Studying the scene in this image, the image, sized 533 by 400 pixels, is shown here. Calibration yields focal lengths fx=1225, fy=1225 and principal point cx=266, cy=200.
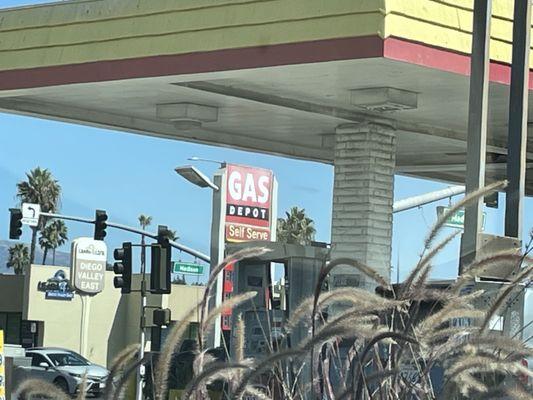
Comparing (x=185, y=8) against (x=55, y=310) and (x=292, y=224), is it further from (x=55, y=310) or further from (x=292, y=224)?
(x=292, y=224)

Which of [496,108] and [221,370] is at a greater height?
[496,108]

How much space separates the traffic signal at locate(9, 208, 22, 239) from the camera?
39.5 meters

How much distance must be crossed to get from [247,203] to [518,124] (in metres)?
25.4

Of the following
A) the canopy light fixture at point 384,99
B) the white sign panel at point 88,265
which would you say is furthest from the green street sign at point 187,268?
the canopy light fixture at point 384,99

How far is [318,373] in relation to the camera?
4.36 m

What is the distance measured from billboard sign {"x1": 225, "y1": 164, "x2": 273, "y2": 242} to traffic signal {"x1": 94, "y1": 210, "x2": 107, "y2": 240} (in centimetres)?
464

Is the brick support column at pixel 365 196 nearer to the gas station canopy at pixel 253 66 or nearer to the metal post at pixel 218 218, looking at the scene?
the gas station canopy at pixel 253 66

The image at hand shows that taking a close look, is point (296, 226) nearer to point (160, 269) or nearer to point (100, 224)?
point (100, 224)

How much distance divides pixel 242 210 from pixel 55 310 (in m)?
21.9

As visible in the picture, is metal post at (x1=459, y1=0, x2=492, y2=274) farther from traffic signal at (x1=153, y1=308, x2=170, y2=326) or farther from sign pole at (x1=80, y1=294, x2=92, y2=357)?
sign pole at (x1=80, y1=294, x2=92, y2=357)

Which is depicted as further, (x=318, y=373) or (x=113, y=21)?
(x=113, y=21)

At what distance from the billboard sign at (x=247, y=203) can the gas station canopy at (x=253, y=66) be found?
550 inches

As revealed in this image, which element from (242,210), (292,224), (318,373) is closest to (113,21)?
(318,373)

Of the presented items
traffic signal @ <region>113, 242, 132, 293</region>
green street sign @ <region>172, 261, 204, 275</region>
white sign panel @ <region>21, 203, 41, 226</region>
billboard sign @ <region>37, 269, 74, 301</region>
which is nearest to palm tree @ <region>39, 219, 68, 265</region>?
billboard sign @ <region>37, 269, 74, 301</region>
